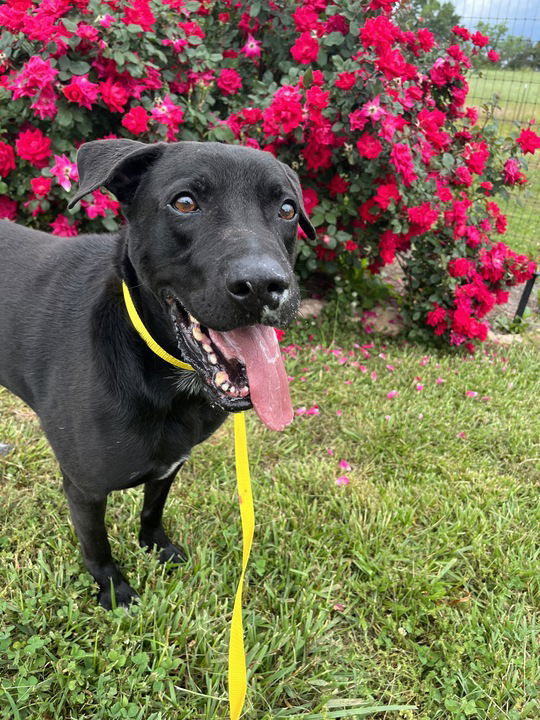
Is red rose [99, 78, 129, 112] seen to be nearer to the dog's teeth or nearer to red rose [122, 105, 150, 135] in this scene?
red rose [122, 105, 150, 135]

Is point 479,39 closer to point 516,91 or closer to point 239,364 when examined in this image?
point 516,91

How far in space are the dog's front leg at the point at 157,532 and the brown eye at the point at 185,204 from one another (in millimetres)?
1187

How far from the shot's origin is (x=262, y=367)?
5.51ft

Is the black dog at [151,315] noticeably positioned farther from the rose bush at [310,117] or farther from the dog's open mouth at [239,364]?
the rose bush at [310,117]

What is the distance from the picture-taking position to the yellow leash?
1.59 metres

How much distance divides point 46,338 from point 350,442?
6.57 ft

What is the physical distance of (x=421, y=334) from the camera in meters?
4.57

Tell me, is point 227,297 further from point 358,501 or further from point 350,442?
point 350,442

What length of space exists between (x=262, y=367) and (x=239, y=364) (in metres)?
0.08

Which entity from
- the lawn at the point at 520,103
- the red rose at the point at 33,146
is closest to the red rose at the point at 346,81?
the red rose at the point at 33,146

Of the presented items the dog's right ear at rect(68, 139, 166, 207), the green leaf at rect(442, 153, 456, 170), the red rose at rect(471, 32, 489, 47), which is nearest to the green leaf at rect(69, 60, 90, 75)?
the dog's right ear at rect(68, 139, 166, 207)

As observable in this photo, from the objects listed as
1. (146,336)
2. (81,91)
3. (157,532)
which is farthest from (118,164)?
(81,91)

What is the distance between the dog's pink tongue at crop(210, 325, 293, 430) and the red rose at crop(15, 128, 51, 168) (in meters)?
2.53

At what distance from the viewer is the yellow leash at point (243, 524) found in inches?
62.7
